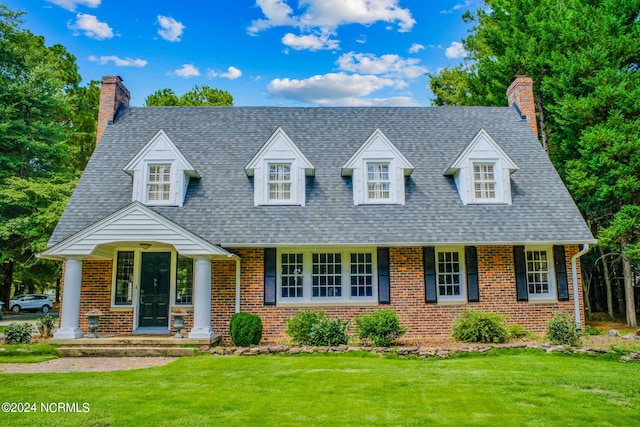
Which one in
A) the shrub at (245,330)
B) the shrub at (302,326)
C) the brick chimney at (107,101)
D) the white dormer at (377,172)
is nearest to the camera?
the shrub at (245,330)

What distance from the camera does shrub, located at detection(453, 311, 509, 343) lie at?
39.8 feet

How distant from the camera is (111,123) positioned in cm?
1709

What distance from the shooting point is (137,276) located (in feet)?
45.5

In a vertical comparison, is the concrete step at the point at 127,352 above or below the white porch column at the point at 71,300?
below

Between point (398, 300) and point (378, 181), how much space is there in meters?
3.95

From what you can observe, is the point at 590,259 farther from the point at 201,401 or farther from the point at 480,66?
the point at 201,401

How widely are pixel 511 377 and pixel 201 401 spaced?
5.57 metres

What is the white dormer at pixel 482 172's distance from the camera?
48.4 feet

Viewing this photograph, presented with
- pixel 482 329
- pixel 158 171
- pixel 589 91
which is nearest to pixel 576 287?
pixel 482 329

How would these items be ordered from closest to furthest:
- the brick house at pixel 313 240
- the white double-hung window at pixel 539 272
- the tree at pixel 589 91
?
the brick house at pixel 313 240, the white double-hung window at pixel 539 272, the tree at pixel 589 91

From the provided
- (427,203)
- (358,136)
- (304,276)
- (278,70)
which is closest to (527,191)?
(427,203)

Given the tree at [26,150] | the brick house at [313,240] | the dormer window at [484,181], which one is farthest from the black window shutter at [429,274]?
the tree at [26,150]

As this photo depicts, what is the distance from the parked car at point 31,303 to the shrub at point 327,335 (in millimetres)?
29423

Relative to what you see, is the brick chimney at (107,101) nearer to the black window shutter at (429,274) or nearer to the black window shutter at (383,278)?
the black window shutter at (383,278)
